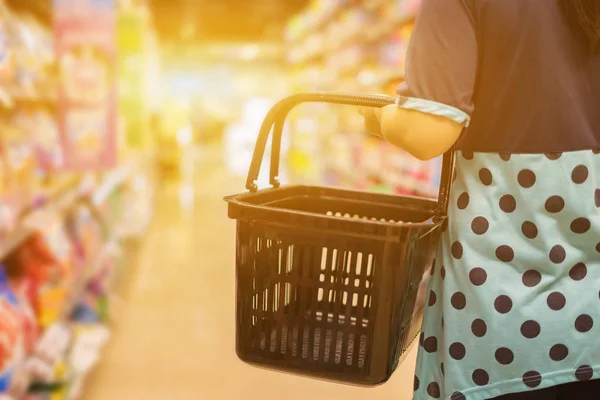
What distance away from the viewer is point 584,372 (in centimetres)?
99

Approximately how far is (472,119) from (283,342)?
1.57 feet

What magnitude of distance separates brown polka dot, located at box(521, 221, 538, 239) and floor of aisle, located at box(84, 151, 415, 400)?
2.64ft

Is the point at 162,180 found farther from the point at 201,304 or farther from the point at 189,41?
the point at 189,41

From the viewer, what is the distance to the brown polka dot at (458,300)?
976 mm

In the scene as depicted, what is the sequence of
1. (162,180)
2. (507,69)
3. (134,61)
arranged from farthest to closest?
(162,180)
(134,61)
(507,69)

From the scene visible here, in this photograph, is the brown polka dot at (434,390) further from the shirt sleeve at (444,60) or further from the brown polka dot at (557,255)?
the shirt sleeve at (444,60)

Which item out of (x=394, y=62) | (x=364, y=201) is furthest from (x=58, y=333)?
(x=394, y=62)

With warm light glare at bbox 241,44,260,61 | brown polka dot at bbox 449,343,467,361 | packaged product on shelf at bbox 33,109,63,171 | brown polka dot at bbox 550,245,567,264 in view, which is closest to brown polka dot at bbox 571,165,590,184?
brown polka dot at bbox 550,245,567,264

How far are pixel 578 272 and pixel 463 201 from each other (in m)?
0.22

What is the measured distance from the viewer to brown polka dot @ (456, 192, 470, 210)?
980 mm

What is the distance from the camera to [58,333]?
2596mm

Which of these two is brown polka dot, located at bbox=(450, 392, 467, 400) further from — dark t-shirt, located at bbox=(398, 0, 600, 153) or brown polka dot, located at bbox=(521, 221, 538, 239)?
dark t-shirt, located at bbox=(398, 0, 600, 153)

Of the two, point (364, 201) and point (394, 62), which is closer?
point (364, 201)

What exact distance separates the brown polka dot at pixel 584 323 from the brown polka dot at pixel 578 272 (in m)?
0.06
